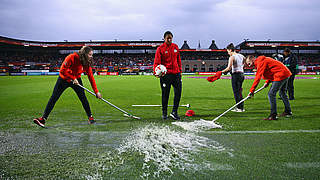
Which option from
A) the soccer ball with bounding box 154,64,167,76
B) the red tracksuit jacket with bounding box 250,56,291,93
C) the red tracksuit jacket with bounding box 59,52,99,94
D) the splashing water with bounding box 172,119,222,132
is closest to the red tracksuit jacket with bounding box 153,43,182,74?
the soccer ball with bounding box 154,64,167,76

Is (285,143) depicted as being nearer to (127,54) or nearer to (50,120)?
(50,120)

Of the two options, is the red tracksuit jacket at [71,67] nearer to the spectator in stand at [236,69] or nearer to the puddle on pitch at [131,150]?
the puddle on pitch at [131,150]

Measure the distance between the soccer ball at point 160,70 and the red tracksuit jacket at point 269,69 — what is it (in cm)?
213

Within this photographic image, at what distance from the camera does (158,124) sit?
466 centimetres

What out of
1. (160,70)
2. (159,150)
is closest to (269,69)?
(160,70)

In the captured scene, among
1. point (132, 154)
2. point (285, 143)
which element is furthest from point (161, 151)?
point (285, 143)

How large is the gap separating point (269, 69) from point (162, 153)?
3.63 m

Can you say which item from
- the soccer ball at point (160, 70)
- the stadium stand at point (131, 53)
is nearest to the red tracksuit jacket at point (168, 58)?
the soccer ball at point (160, 70)

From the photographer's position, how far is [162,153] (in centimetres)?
290

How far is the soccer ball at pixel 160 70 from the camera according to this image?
4.77m

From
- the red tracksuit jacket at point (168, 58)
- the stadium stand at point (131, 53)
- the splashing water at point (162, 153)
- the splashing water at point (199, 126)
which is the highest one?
the stadium stand at point (131, 53)

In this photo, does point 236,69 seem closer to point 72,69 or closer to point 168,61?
point 168,61

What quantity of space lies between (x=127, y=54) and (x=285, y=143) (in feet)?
218

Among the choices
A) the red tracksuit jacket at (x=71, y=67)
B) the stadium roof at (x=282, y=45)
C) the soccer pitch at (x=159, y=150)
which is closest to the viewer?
the soccer pitch at (x=159, y=150)
